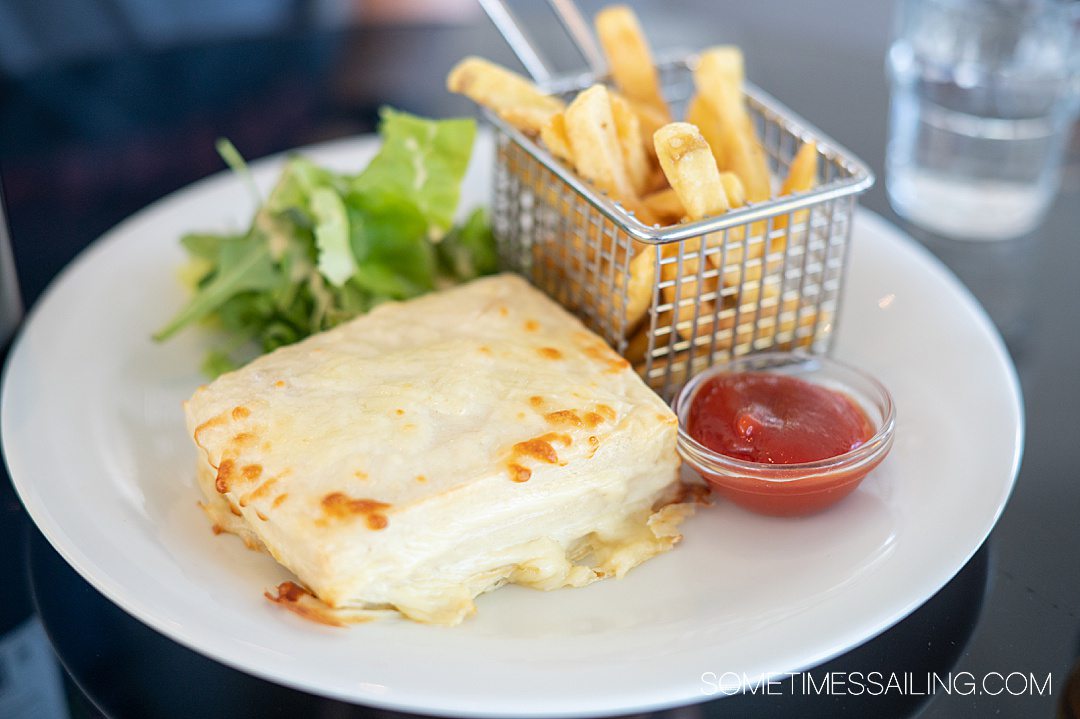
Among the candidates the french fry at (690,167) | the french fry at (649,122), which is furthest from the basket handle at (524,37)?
the french fry at (690,167)

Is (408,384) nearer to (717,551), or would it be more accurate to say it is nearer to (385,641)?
(385,641)

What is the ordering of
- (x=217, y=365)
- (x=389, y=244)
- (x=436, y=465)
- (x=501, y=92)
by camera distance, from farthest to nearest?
(x=389, y=244)
(x=217, y=365)
(x=501, y=92)
(x=436, y=465)

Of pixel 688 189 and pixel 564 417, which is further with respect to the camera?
pixel 688 189

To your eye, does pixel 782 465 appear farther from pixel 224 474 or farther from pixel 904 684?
pixel 224 474

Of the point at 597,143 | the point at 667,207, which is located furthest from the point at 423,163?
the point at 667,207

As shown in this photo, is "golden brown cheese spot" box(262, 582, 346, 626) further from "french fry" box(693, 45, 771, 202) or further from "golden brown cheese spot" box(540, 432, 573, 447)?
"french fry" box(693, 45, 771, 202)

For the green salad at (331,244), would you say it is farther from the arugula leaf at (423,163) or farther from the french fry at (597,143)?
the french fry at (597,143)

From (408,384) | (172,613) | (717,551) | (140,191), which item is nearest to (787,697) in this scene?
(717,551)
